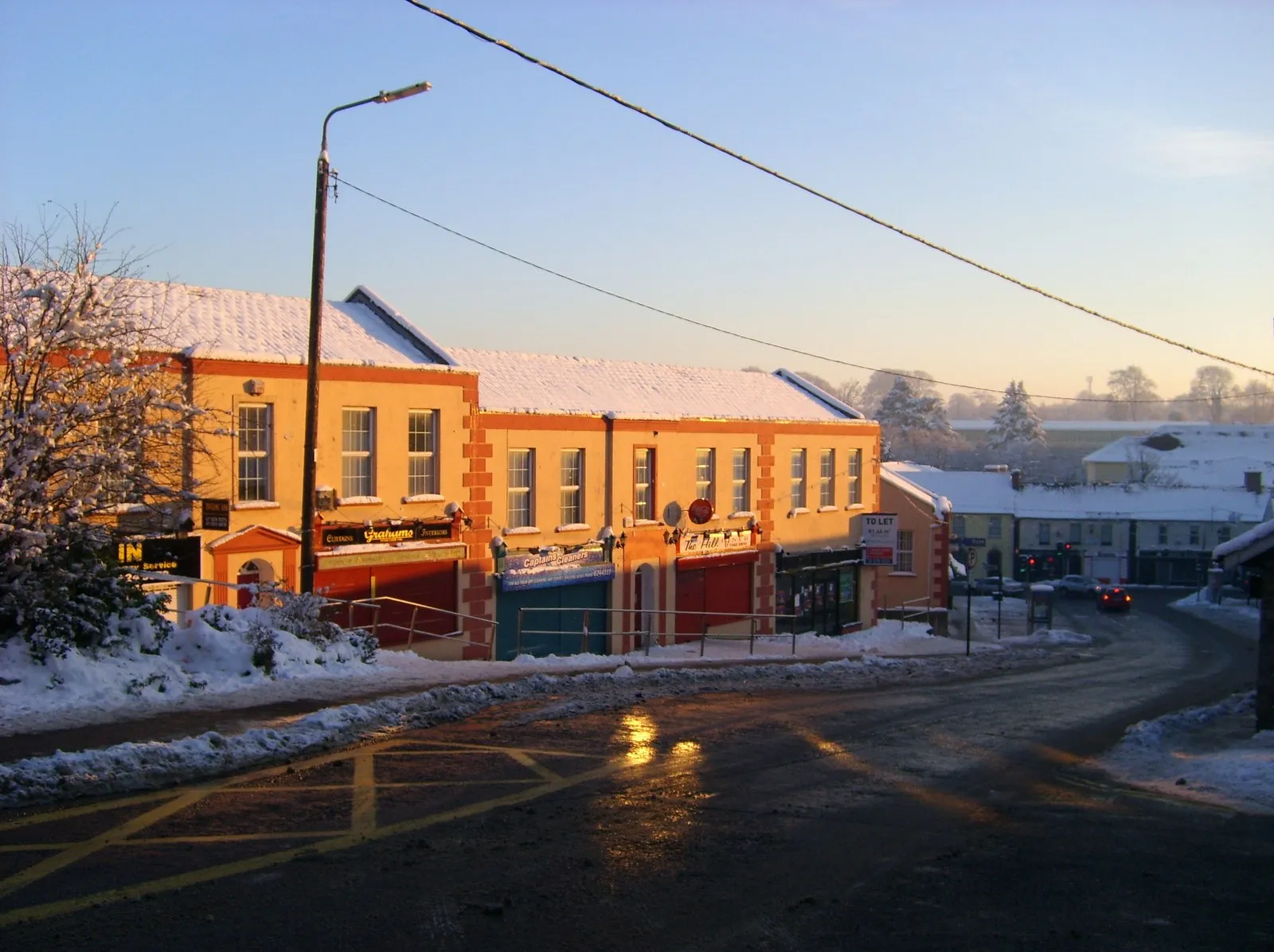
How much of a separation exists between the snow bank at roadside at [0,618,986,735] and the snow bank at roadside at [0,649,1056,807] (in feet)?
2.95

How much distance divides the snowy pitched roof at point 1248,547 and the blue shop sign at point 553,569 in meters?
15.3

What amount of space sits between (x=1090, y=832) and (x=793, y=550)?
2575cm

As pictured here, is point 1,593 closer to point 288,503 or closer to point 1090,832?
point 288,503

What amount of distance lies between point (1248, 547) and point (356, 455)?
15.9 meters

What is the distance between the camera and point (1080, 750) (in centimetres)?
1447

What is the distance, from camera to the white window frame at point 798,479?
117ft

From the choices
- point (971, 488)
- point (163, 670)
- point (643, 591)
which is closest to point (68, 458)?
point (163, 670)

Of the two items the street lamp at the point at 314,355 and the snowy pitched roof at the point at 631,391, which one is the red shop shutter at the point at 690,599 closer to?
the snowy pitched roof at the point at 631,391

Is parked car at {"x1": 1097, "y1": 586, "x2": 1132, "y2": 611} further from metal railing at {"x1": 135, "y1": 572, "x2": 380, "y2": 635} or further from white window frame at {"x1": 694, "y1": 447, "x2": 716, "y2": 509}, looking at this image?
metal railing at {"x1": 135, "y1": 572, "x2": 380, "y2": 635}

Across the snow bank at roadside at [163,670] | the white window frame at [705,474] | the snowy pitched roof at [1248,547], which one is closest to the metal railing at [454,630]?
the snow bank at roadside at [163,670]

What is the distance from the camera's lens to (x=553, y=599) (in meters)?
28.0

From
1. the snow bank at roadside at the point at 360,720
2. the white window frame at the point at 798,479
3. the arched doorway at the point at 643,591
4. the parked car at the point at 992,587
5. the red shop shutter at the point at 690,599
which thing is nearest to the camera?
the snow bank at roadside at the point at 360,720

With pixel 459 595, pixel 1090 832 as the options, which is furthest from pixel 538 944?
pixel 459 595

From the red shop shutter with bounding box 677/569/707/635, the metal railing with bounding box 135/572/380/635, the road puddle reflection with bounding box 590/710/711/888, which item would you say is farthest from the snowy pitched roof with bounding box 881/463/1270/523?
the road puddle reflection with bounding box 590/710/711/888
